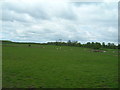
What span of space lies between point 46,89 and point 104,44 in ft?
316

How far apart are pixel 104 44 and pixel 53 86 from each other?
95.7m

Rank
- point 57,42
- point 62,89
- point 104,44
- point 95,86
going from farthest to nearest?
point 57,42 → point 104,44 → point 95,86 → point 62,89

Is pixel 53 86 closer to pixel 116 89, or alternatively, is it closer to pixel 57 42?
pixel 116 89

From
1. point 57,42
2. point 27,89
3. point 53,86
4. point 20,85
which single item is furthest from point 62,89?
point 57,42

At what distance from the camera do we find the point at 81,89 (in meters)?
5.80

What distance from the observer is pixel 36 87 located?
5.82m

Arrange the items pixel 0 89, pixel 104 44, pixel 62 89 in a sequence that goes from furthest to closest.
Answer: pixel 104 44
pixel 62 89
pixel 0 89

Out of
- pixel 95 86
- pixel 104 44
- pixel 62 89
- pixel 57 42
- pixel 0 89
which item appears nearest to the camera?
pixel 0 89

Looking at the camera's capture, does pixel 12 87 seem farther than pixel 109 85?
No

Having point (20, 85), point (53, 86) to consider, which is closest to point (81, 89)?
point (53, 86)

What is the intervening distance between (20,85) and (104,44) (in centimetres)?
9640

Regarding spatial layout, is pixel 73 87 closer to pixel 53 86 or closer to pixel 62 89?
pixel 62 89

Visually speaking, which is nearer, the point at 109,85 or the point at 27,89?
the point at 27,89

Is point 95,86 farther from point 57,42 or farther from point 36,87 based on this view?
point 57,42
